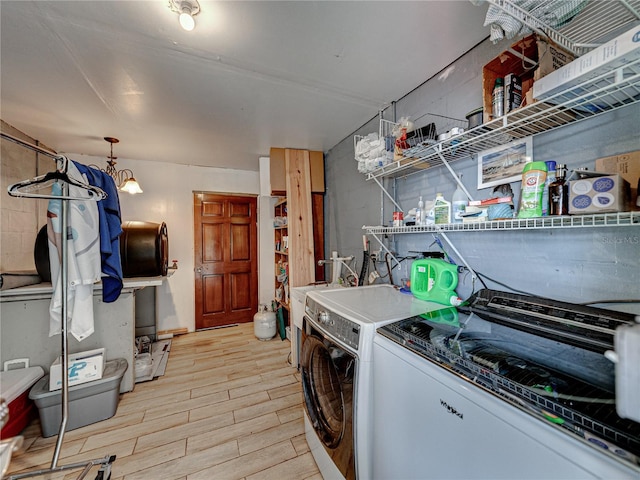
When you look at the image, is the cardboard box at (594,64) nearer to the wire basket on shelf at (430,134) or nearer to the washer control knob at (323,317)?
the wire basket on shelf at (430,134)

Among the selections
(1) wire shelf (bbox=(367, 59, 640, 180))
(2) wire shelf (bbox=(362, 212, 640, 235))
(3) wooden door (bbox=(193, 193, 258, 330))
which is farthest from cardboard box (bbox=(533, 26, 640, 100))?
(3) wooden door (bbox=(193, 193, 258, 330))

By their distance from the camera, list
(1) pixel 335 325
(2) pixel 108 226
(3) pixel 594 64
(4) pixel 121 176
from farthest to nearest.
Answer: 1. (4) pixel 121 176
2. (2) pixel 108 226
3. (1) pixel 335 325
4. (3) pixel 594 64

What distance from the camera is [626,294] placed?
0.91m

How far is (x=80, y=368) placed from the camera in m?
1.78

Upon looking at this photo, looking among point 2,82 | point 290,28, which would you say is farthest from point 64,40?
point 290,28

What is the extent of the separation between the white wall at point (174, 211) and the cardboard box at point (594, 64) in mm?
3811

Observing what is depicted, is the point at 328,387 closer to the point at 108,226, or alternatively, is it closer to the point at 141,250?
the point at 108,226

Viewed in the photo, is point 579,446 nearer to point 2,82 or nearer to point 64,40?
point 64,40

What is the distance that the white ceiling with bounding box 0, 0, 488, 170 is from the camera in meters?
1.21

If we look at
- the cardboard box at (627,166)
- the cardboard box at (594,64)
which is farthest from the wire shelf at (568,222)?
the cardboard box at (594,64)

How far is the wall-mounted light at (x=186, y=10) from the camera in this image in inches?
44.2

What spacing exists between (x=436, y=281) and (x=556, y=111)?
0.91m

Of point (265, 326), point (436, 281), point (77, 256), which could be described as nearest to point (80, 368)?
point (77, 256)

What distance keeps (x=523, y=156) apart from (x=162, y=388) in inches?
125
